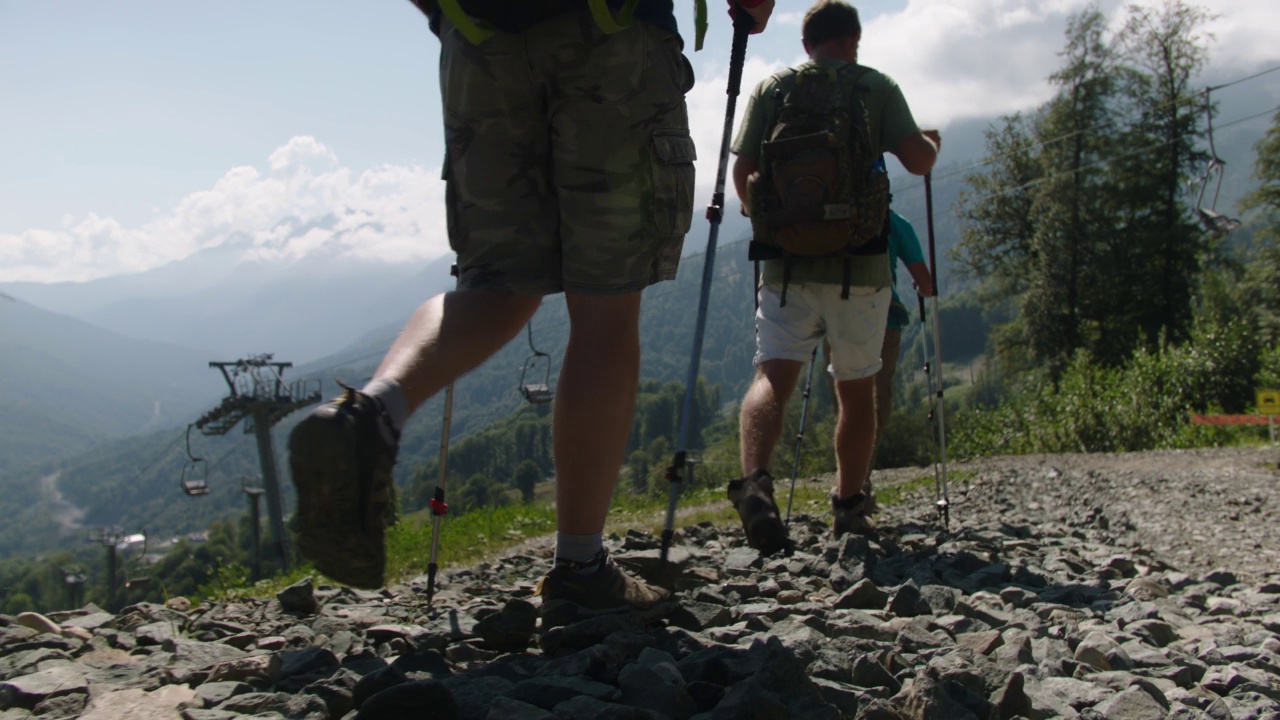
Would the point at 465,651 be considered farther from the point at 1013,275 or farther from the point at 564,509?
the point at 1013,275

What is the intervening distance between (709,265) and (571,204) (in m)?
1.14

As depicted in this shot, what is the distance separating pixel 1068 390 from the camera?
17797 millimetres

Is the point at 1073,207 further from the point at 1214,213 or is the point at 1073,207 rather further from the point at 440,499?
the point at 440,499

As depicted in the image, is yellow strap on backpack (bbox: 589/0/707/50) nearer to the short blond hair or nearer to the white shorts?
the white shorts

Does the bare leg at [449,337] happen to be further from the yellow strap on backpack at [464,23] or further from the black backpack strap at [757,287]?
the black backpack strap at [757,287]

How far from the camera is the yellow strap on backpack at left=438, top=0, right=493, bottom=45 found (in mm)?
2189

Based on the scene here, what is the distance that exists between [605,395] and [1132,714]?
1.40 m

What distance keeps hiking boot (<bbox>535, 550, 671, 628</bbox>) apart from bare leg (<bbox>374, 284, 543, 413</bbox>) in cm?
65

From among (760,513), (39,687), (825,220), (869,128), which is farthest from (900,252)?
(39,687)

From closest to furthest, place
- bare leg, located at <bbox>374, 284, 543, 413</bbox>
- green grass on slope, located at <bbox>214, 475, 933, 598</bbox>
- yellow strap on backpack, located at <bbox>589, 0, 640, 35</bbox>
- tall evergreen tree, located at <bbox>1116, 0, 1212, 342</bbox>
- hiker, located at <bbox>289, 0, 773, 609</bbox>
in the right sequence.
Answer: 1. bare leg, located at <bbox>374, 284, 543, 413</bbox>
2. yellow strap on backpack, located at <bbox>589, 0, 640, 35</bbox>
3. hiker, located at <bbox>289, 0, 773, 609</bbox>
4. green grass on slope, located at <bbox>214, 475, 933, 598</bbox>
5. tall evergreen tree, located at <bbox>1116, 0, 1212, 342</bbox>

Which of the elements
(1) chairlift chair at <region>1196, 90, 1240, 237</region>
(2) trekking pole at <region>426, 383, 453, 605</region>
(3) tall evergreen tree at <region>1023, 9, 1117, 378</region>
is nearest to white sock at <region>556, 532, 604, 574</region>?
(2) trekking pole at <region>426, 383, 453, 605</region>

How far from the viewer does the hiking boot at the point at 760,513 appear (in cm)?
325

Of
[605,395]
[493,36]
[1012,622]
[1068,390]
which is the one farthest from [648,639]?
[1068,390]

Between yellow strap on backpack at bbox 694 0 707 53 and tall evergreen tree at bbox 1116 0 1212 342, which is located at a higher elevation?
tall evergreen tree at bbox 1116 0 1212 342
